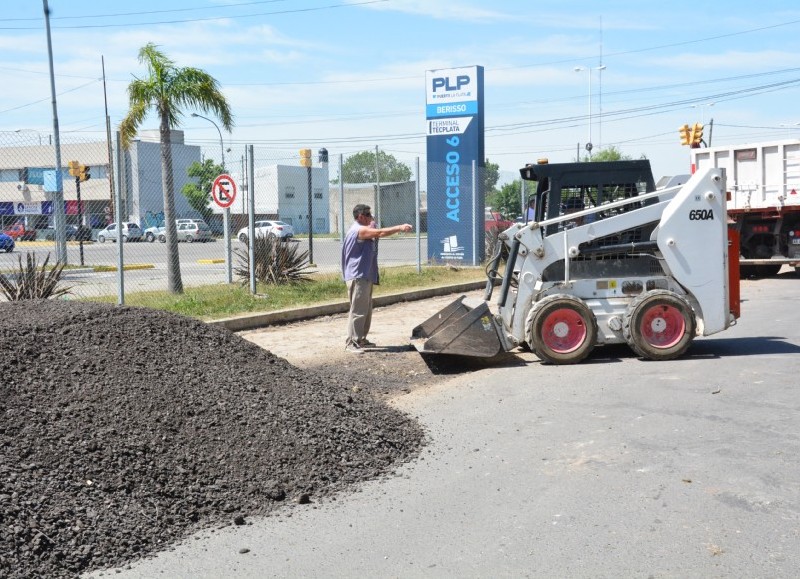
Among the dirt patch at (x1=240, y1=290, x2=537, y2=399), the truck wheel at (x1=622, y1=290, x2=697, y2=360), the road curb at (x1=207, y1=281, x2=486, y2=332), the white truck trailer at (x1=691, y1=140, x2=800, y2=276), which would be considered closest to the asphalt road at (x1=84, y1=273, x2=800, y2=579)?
the dirt patch at (x1=240, y1=290, x2=537, y2=399)

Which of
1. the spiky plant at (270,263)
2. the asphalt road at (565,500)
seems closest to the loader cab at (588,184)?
the asphalt road at (565,500)

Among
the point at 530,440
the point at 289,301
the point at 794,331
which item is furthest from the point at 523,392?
the point at 289,301

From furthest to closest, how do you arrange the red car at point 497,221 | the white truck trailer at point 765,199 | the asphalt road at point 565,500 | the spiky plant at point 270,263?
the red car at point 497,221
the white truck trailer at point 765,199
the spiky plant at point 270,263
the asphalt road at point 565,500

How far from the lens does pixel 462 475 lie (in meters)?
5.59

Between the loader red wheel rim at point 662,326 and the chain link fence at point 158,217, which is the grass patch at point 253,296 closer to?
the chain link fence at point 158,217

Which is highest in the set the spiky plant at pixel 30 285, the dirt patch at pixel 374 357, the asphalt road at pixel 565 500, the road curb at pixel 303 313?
the spiky plant at pixel 30 285

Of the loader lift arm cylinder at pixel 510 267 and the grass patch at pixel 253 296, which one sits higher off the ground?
the loader lift arm cylinder at pixel 510 267

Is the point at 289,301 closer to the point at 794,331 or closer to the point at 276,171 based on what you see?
the point at 794,331

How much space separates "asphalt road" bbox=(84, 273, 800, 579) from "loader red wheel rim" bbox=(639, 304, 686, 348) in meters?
1.10

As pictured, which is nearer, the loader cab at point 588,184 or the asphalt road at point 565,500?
the asphalt road at point 565,500

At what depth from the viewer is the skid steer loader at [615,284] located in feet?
29.7

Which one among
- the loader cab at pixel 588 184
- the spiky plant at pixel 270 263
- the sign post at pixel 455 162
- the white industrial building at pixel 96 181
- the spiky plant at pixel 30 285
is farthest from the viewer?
the sign post at pixel 455 162

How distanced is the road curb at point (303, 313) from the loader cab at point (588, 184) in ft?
14.8

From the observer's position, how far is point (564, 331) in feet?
30.1
